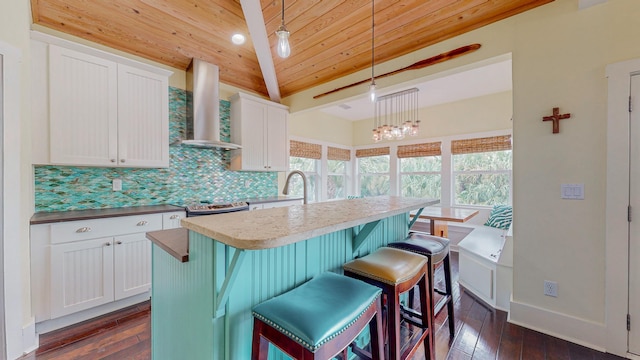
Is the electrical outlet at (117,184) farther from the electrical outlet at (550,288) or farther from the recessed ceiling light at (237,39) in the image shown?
the electrical outlet at (550,288)

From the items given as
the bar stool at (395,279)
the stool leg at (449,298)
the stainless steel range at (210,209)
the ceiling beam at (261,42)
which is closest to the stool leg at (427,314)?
the bar stool at (395,279)

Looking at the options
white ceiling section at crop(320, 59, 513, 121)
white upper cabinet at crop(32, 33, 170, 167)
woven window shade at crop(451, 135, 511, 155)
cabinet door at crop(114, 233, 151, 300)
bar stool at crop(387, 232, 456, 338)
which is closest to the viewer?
bar stool at crop(387, 232, 456, 338)

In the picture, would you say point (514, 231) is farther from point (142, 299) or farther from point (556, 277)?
point (142, 299)

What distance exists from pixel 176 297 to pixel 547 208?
264cm

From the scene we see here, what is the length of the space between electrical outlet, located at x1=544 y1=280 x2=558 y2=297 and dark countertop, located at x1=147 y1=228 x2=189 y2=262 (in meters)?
2.59

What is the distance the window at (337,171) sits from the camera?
5406 mm

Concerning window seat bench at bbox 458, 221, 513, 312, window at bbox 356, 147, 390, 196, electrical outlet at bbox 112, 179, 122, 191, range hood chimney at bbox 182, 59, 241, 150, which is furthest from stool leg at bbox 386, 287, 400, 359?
window at bbox 356, 147, 390, 196

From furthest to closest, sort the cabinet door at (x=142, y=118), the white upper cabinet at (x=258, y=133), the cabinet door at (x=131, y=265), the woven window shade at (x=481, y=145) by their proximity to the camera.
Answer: the woven window shade at (x=481, y=145) < the white upper cabinet at (x=258, y=133) < the cabinet door at (x=142, y=118) < the cabinet door at (x=131, y=265)

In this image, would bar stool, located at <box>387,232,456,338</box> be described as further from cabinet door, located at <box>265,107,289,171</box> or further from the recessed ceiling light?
the recessed ceiling light

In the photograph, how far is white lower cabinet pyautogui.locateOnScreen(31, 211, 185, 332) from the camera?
189 centimetres

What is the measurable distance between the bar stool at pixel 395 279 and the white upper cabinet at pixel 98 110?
2542 mm

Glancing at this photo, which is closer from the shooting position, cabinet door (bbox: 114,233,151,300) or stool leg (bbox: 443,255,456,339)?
stool leg (bbox: 443,255,456,339)

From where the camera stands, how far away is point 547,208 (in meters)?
1.95

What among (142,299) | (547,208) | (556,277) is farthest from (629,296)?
(142,299)
